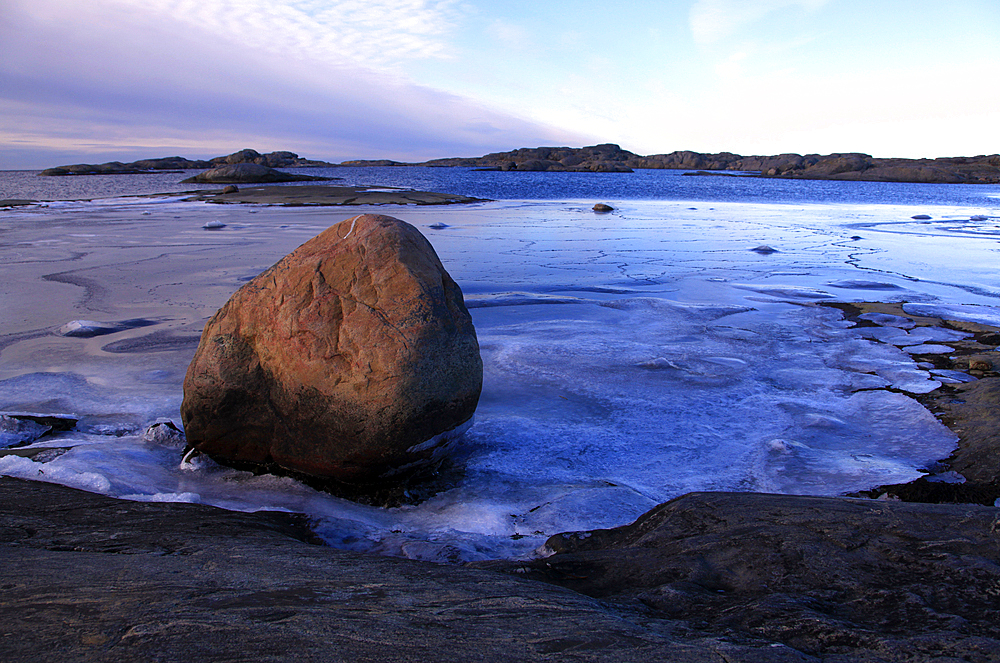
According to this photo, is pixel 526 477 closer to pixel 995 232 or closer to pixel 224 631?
pixel 224 631

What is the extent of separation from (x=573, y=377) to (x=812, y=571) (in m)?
3.08

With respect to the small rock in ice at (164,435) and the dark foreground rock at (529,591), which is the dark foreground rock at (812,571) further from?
the small rock in ice at (164,435)

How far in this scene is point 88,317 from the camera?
21.2 feet

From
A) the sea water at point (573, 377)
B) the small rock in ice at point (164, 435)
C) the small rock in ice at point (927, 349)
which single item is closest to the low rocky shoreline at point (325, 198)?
the sea water at point (573, 377)

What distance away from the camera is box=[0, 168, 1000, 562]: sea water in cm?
324

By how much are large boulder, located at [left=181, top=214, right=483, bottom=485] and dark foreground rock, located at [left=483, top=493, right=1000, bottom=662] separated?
1136 mm

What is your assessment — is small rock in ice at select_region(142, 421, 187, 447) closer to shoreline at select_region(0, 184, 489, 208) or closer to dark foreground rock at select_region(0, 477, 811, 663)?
dark foreground rock at select_region(0, 477, 811, 663)

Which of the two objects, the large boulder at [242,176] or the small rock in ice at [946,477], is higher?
the large boulder at [242,176]

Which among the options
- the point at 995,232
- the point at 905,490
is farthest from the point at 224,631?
the point at 995,232

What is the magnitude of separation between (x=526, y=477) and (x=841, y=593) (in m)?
Answer: 1.85

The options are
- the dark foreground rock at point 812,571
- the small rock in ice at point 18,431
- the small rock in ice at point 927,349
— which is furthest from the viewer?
the small rock in ice at point 927,349

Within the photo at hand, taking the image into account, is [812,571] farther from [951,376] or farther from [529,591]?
[951,376]

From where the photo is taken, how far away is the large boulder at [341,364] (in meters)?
3.33

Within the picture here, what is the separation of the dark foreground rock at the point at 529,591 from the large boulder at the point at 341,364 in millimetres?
779
